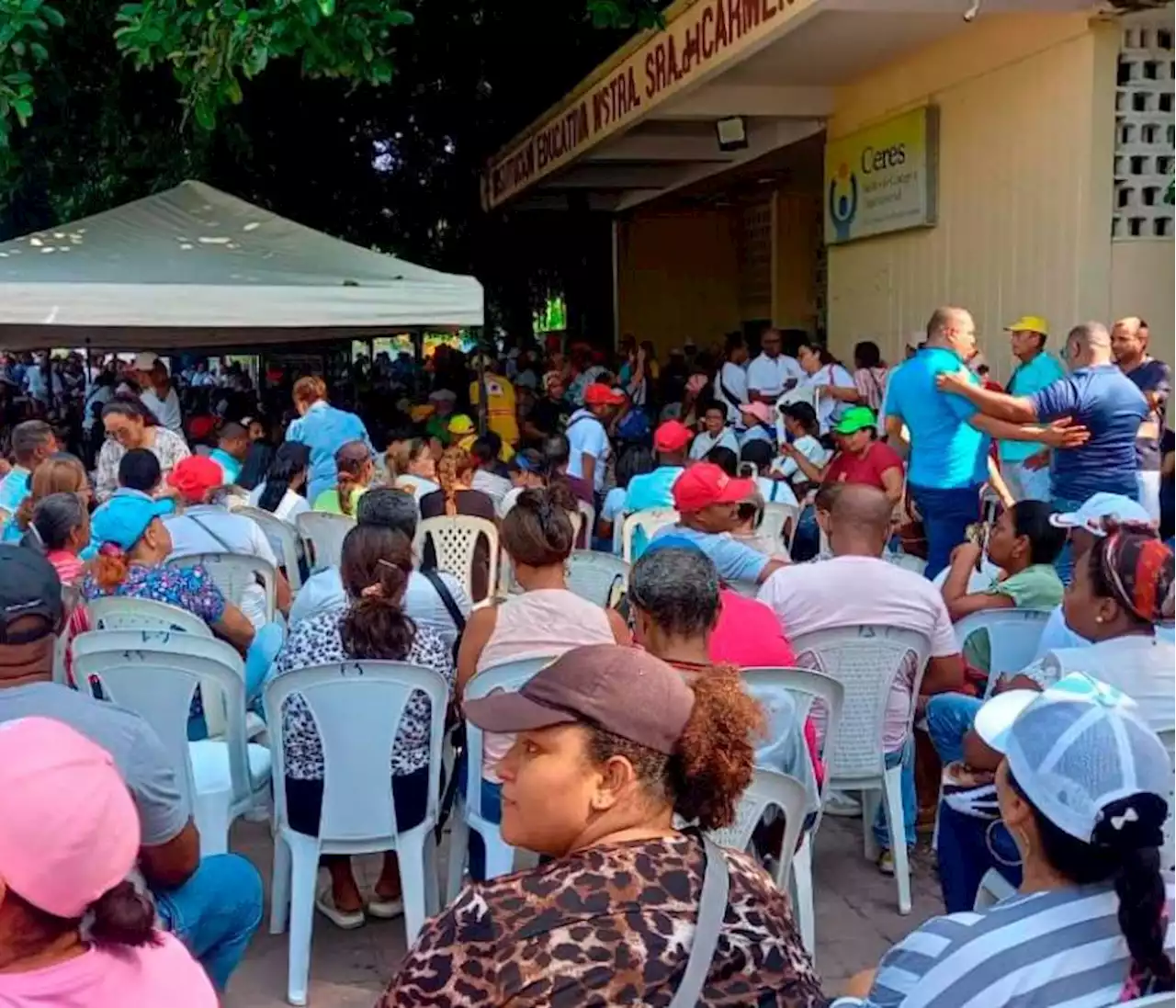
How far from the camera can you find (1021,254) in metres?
8.38

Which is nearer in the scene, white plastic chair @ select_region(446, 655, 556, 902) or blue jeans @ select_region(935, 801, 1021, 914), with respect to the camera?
blue jeans @ select_region(935, 801, 1021, 914)

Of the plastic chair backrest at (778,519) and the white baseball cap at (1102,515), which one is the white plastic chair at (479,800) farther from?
the plastic chair backrest at (778,519)

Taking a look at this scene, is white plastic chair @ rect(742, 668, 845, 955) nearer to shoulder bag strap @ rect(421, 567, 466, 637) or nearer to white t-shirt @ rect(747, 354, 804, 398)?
shoulder bag strap @ rect(421, 567, 466, 637)

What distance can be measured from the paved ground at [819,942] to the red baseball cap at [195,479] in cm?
202

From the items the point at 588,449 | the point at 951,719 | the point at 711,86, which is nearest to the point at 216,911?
the point at 951,719

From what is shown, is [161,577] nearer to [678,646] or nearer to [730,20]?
[678,646]

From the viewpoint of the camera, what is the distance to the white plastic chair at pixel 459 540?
604 cm

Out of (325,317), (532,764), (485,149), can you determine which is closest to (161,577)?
(532,764)

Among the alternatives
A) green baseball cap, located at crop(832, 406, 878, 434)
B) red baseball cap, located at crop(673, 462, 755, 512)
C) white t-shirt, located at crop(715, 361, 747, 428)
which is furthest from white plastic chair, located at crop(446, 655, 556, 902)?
white t-shirt, located at crop(715, 361, 747, 428)

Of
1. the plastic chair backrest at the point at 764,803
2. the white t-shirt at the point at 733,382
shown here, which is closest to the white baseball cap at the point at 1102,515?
the plastic chair backrest at the point at 764,803

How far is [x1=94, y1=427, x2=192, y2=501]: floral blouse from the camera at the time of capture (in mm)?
7801

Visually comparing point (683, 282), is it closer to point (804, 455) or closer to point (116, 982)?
point (804, 455)

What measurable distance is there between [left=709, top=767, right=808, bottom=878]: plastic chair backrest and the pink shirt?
1.38m

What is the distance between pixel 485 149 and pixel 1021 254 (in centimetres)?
1051
